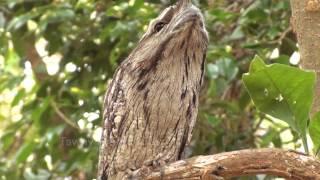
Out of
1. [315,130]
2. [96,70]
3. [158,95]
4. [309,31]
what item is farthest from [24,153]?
[315,130]

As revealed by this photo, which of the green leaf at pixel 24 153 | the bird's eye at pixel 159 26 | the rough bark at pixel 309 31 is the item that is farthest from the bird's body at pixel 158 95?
the green leaf at pixel 24 153

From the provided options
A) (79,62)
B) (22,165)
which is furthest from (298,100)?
(22,165)

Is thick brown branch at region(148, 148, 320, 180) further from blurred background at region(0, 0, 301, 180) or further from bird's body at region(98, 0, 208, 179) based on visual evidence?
blurred background at region(0, 0, 301, 180)

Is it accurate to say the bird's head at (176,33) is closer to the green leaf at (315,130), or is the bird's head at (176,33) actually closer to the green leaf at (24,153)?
the green leaf at (315,130)

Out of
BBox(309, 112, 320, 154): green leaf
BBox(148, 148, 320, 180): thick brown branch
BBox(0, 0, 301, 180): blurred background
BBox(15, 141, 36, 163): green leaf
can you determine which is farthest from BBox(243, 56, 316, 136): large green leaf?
BBox(15, 141, 36, 163): green leaf

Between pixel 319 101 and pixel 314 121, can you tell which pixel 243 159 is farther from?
pixel 319 101

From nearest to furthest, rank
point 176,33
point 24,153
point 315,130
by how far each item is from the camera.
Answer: point 315,130 → point 176,33 → point 24,153

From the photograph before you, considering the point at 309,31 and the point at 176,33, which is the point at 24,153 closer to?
the point at 176,33
